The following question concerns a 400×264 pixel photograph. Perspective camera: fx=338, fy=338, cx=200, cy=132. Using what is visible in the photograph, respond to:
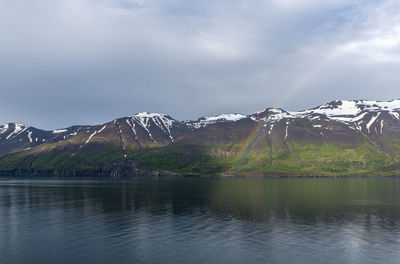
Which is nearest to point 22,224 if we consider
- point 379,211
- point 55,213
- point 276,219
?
point 55,213

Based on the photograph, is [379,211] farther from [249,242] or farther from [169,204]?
[169,204]

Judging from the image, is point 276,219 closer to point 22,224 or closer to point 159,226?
point 159,226

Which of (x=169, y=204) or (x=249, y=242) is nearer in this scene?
(x=249, y=242)

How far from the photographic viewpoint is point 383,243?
69812 mm

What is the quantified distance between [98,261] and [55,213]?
6114cm

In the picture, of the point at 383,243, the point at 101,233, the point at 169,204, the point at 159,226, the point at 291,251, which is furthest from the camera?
the point at 169,204

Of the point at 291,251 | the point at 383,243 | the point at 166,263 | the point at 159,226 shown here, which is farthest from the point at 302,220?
the point at 166,263

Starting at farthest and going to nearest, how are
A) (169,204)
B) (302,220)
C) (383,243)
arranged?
(169,204), (302,220), (383,243)

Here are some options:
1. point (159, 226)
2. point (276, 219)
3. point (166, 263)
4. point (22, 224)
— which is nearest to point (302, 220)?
point (276, 219)

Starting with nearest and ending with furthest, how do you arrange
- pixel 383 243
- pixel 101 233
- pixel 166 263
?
pixel 166 263 < pixel 383 243 < pixel 101 233

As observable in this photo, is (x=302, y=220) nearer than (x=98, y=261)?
No

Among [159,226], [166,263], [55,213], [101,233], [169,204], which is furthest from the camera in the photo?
[169,204]

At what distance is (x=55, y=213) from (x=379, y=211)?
353 feet

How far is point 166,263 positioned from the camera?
56.3m
